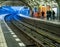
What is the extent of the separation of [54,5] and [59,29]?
101 feet

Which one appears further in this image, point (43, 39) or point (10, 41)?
point (43, 39)

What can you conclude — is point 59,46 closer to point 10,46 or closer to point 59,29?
point 10,46

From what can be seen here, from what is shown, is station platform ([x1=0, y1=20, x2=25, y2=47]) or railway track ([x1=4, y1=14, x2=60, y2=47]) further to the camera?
railway track ([x1=4, y1=14, x2=60, y2=47])

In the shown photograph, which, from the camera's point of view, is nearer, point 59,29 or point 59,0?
point 59,29

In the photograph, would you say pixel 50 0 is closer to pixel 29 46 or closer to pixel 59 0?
pixel 59 0

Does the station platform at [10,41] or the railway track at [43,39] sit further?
the railway track at [43,39]

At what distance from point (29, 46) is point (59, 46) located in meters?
1.75

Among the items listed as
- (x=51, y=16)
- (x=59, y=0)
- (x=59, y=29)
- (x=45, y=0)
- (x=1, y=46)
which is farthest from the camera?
(x=45, y=0)

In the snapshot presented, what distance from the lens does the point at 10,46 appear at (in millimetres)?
11234

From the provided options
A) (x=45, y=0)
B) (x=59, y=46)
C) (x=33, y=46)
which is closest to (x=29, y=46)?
(x=33, y=46)

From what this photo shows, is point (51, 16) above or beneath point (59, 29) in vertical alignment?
beneath

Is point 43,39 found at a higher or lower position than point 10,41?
lower

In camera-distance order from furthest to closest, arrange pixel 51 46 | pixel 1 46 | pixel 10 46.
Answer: pixel 10 46 < pixel 51 46 < pixel 1 46

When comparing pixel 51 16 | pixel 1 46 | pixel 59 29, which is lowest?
pixel 51 16
